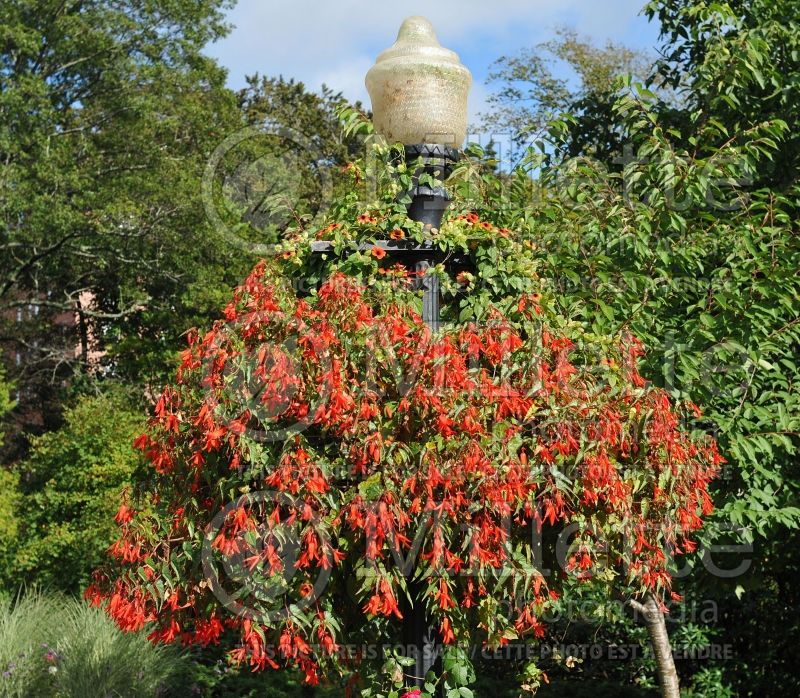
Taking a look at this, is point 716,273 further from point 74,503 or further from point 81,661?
point 74,503

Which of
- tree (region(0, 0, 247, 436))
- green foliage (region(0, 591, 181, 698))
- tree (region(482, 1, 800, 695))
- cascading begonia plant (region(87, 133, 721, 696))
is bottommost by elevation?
green foliage (region(0, 591, 181, 698))

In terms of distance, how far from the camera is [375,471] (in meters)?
3.59

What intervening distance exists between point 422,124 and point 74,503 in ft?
26.3

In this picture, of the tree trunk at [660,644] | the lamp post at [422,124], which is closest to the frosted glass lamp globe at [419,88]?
the lamp post at [422,124]

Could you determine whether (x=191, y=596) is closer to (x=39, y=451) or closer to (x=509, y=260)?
(x=509, y=260)

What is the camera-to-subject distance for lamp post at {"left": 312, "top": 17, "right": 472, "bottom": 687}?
4.14 m

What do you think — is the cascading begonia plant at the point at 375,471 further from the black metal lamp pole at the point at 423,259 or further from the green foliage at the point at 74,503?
the green foliage at the point at 74,503

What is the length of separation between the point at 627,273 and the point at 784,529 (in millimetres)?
2450

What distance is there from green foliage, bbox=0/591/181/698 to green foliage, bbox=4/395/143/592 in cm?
238

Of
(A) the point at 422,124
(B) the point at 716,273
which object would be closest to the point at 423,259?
(A) the point at 422,124

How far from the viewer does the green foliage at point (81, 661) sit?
6566 mm

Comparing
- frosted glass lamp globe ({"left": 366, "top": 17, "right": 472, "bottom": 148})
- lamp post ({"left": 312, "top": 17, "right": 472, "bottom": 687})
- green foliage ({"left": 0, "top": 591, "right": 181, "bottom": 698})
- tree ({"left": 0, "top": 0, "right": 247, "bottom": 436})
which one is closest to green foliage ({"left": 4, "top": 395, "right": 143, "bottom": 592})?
green foliage ({"left": 0, "top": 591, "right": 181, "bottom": 698})

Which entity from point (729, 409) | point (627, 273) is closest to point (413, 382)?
point (627, 273)

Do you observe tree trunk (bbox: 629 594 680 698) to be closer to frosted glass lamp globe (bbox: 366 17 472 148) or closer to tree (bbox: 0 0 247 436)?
frosted glass lamp globe (bbox: 366 17 472 148)
